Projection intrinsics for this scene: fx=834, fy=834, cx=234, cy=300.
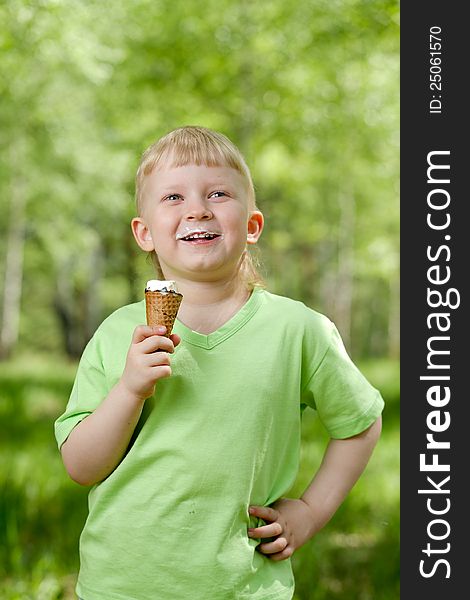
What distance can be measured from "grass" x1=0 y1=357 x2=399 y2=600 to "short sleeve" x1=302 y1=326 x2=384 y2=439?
186 centimetres

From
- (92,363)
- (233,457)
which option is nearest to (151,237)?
(92,363)

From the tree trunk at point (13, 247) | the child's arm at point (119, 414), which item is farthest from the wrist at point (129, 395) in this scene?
the tree trunk at point (13, 247)

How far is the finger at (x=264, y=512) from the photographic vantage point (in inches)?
69.4

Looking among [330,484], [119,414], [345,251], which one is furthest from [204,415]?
[345,251]

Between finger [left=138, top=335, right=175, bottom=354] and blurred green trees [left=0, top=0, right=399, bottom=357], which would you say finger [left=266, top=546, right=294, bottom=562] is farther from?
blurred green trees [left=0, top=0, right=399, bottom=357]

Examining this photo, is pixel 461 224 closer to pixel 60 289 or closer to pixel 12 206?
pixel 12 206

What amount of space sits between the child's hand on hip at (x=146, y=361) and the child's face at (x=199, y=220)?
0.22 metres

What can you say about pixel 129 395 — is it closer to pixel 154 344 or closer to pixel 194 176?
pixel 154 344

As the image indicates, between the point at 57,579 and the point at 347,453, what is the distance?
206cm

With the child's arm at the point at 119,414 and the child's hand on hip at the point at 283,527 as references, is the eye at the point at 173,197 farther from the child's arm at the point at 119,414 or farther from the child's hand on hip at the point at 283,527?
the child's hand on hip at the point at 283,527

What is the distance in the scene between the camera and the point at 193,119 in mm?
11570

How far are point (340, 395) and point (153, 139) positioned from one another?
10.4 m

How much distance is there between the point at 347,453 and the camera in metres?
1.92

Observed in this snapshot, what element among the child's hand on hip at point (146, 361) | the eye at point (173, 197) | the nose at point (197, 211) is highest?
the eye at point (173, 197)
